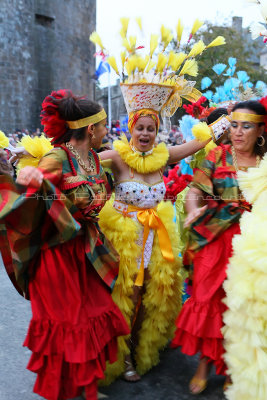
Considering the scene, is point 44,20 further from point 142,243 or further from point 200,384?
point 200,384

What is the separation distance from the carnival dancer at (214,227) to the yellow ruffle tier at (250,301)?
1.36 feet

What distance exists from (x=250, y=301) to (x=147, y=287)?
46.3 inches

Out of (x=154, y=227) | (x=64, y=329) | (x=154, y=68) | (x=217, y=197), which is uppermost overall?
(x=154, y=68)

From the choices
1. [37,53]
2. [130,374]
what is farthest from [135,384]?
[37,53]

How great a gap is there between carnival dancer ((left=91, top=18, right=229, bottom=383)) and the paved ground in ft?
0.29

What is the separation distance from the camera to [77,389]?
260cm

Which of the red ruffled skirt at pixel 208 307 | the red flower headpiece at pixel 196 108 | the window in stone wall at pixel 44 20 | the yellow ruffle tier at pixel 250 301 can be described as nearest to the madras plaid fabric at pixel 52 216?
the red ruffled skirt at pixel 208 307

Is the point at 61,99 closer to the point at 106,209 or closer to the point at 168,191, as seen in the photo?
the point at 106,209

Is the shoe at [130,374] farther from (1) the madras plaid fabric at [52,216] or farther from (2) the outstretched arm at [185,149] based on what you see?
(2) the outstretched arm at [185,149]

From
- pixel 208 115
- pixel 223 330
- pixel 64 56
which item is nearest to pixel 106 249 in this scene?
pixel 223 330

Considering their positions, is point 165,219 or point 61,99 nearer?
point 61,99

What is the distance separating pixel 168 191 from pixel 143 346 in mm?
1591

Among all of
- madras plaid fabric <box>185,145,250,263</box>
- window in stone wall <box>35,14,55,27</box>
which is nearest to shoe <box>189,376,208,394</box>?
madras plaid fabric <box>185,145,250,263</box>

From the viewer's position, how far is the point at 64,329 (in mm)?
2584
